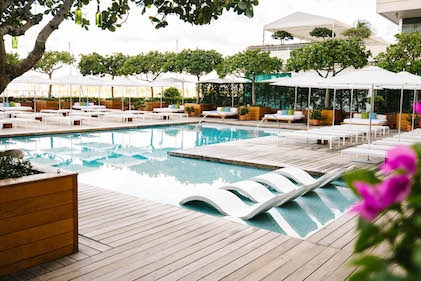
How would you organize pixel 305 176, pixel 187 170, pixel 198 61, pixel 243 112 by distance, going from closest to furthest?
1. pixel 305 176
2. pixel 187 170
3. pixel 243 112
4. pixel 198 61

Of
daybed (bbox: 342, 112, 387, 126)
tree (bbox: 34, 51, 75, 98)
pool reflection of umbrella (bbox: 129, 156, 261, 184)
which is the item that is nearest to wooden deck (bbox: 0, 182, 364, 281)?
pool reflection of umbrella (bbox: 129, 156, 261, 184)

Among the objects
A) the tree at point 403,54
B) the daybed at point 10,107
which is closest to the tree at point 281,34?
the tree at point 403,54

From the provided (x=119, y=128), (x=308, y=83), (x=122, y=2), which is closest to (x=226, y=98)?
(x=119, y=128)

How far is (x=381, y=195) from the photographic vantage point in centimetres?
57

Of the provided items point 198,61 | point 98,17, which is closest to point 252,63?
point 198,61

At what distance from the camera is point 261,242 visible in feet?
13.1

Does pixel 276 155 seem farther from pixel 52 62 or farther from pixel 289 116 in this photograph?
pixel 52 62

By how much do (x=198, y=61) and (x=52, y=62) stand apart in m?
9.05

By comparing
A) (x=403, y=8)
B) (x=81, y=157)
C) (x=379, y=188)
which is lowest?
(x=81, y=157)

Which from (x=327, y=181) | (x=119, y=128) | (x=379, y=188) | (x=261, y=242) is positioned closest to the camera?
(x=379, y=188)

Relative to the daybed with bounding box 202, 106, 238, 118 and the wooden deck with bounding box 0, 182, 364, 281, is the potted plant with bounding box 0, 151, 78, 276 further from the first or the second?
the daybed with bounding box 202, 106, 238, 118

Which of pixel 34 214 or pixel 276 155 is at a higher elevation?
pixel 34 214

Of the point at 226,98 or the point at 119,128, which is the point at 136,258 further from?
the point at 226,98

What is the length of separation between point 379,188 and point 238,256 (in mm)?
3179
